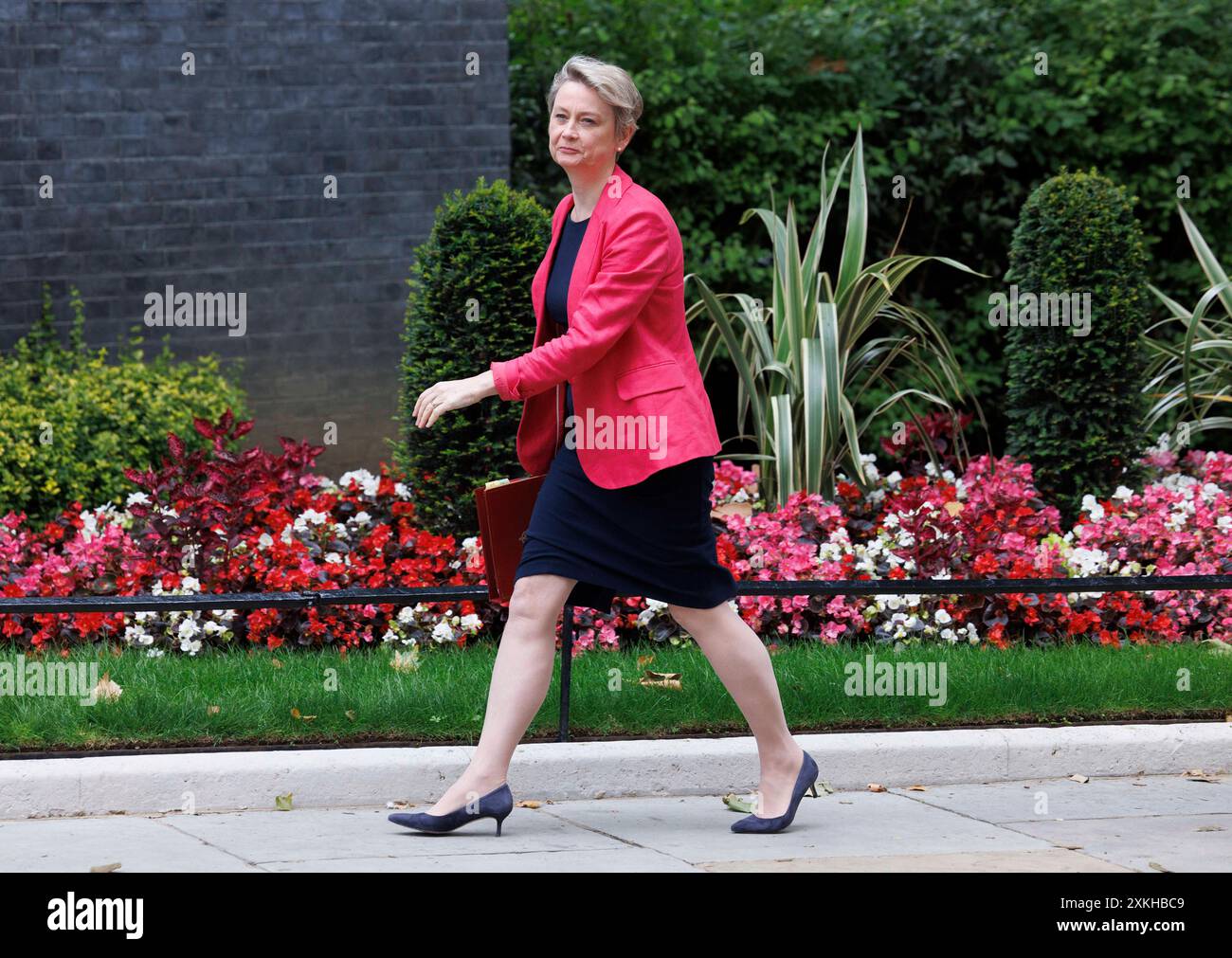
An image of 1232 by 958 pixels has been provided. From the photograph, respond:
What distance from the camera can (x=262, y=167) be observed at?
27.7 ft

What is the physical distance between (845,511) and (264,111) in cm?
382

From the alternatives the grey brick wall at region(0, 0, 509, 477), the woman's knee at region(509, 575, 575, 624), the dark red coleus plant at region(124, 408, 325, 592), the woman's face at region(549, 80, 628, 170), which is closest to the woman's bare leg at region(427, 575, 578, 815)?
the woman's knee at region(509, 575, 575, 624)

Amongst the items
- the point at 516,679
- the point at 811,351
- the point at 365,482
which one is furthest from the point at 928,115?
the point at 516,679

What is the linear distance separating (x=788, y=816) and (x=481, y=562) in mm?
2306

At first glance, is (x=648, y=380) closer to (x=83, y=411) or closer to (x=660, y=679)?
(x=660, y=679)

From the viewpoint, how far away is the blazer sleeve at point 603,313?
153 inches

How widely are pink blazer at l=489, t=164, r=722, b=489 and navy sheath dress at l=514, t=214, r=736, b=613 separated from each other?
0.08m

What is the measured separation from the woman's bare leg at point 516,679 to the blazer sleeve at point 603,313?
50 cm

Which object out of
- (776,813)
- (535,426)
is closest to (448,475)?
(535,426)

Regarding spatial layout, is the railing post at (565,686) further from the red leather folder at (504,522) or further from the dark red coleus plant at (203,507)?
the dark red coleus plant at (203,507)

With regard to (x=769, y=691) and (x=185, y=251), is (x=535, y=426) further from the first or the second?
(x=185, y=251)

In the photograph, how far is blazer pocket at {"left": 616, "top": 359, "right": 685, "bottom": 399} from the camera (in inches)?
156

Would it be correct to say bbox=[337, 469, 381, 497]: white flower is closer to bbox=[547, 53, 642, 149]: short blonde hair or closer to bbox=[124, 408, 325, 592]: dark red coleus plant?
bbox=[124, 408, 325, 592]: dark red coleus plant

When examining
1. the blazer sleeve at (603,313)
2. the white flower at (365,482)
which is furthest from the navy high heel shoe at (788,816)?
the white flower at (365,482)
